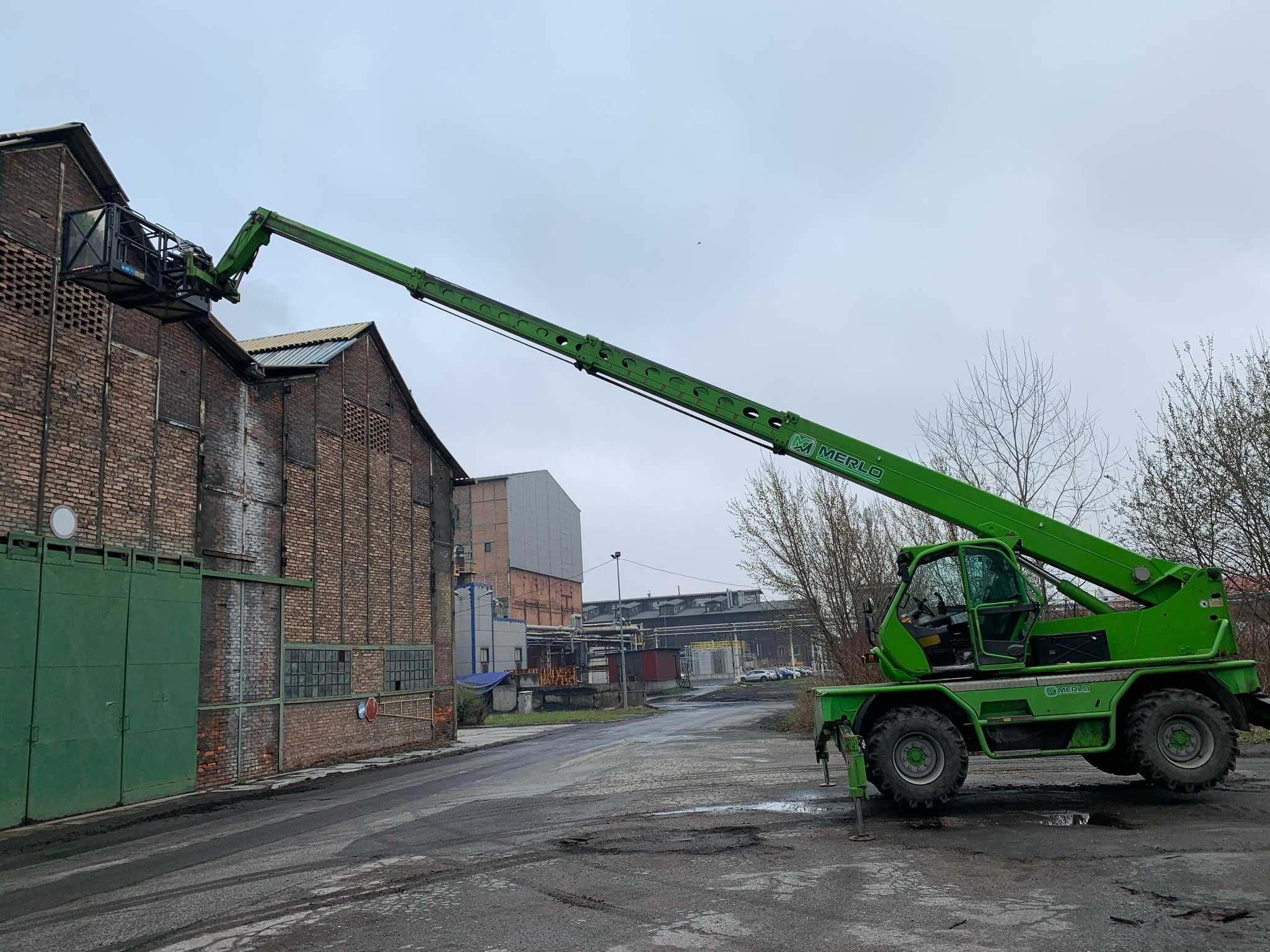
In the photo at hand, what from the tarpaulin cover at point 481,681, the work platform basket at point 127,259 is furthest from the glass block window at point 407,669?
the tarpaulin cover at point 481,681

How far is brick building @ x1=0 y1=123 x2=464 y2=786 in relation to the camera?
1309cm

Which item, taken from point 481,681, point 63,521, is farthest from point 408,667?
point 481,681

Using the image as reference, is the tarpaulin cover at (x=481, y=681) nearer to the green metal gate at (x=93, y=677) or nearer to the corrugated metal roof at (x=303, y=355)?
the corrugated metal roof at (x=303, y=355)

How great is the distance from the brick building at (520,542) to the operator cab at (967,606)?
51133 millimetres

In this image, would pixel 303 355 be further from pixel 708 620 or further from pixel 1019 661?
pixel 708 620

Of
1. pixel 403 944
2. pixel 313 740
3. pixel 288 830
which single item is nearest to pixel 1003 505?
pixel 403 944

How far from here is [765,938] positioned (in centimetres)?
540

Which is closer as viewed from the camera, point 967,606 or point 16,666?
point 967,606

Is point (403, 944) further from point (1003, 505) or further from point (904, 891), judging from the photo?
point (1003, 505)

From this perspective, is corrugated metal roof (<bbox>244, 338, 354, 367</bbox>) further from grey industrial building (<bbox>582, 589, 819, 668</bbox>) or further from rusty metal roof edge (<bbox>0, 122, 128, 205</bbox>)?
grey industrial building (<bbox>582, 589, 819, 668</bbox>)

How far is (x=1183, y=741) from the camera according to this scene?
900 cm

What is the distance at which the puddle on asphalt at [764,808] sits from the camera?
32.1 feet

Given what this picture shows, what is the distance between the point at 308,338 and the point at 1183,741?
2050cm

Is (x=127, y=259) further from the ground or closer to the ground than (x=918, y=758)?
further from the ground
